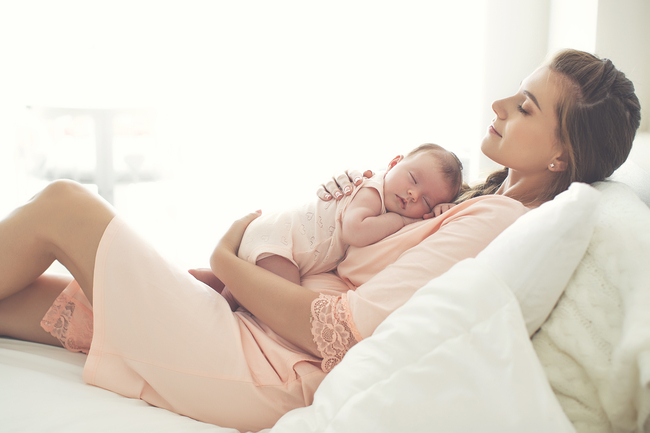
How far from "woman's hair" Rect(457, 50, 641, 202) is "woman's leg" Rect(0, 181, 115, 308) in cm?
115

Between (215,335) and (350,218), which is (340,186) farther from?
(215,335)

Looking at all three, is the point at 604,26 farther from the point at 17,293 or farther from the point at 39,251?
the point at 17,293

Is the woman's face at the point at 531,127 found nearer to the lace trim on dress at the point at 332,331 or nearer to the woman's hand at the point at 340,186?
the woman's hand at the point at 340,186

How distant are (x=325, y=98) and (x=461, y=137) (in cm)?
90

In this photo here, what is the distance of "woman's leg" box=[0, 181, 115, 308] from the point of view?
1039 millimetres

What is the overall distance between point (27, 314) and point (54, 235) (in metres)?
0.24

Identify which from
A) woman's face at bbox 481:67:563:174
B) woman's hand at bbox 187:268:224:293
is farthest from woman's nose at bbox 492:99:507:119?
woman's hand at bbox 187:268:224:293

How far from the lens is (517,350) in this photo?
0.63m

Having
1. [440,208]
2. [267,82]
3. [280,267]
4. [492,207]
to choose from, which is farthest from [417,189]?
[267,82]

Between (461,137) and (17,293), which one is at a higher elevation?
(461,137)

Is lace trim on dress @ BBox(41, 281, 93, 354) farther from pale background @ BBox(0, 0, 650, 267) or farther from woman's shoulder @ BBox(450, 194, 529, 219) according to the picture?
pale background @ BBox(0, 0, 650, 267)

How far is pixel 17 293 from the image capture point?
116cm

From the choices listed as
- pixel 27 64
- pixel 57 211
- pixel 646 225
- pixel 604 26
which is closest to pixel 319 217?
pixel 57 211

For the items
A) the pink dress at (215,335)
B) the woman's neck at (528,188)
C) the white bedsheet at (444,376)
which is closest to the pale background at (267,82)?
the woman's neck at (528,188)
